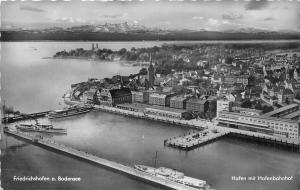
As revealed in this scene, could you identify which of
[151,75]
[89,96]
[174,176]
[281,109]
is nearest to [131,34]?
[151,75]

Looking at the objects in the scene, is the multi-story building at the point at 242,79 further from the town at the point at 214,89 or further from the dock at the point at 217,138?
the dock at the point at 217,138

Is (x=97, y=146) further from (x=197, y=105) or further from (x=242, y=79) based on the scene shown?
(x=242, y=79)

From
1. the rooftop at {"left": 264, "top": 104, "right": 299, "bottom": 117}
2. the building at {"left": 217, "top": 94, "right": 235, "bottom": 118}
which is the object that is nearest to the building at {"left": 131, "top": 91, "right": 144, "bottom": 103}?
the building at {"left": 217, "top": 94, "right": 235, "bottom": 118}

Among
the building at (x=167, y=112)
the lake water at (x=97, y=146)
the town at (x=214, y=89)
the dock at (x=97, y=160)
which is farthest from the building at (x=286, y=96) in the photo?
the dock at (x=97, y=160)

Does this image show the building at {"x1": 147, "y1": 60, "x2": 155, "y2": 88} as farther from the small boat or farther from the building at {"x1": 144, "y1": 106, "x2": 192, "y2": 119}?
the small boat

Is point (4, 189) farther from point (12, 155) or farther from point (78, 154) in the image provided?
point (78, 154)

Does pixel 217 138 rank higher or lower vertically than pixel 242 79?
lower

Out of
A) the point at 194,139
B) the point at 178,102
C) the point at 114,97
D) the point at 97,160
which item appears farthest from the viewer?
the point at 114,97
